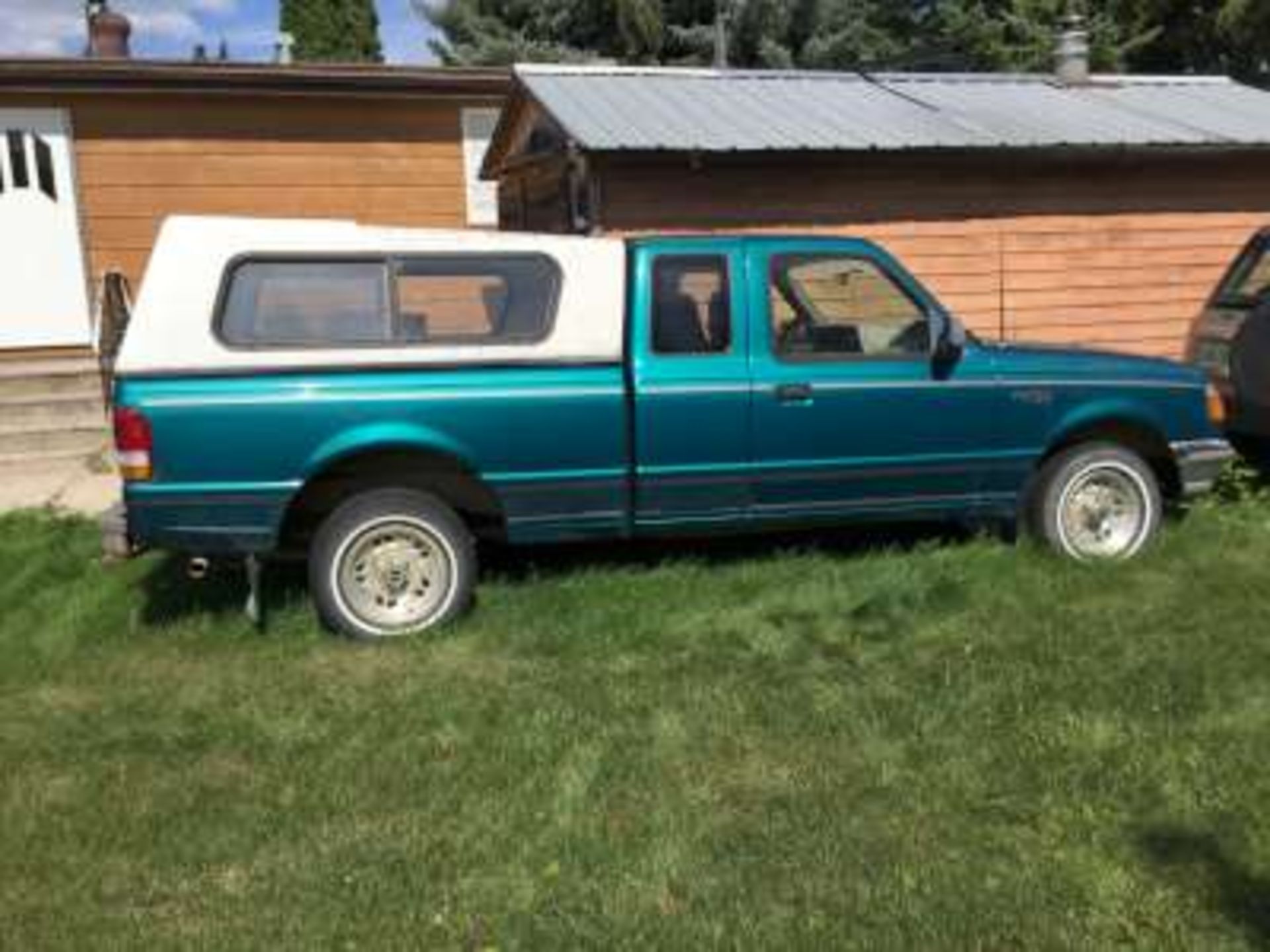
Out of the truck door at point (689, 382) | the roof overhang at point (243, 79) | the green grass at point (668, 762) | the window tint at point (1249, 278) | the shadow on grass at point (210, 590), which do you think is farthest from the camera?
the roof overhang at point (243, 79)

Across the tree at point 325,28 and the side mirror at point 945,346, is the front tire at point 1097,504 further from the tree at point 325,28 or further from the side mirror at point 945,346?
the tree at point 325,28

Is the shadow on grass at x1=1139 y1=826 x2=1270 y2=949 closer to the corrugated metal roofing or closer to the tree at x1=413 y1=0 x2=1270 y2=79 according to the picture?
the corrugated metal roofing

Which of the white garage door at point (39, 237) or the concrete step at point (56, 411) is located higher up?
the white garage door at point (39, 237)

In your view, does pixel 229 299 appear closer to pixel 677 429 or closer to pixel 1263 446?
pixel 677 429

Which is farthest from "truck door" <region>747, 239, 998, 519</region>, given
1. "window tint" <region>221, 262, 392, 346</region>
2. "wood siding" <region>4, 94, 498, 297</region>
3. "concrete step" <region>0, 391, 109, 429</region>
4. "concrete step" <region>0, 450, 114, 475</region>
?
"wood siding" <region>4, 94, 498, 297</region>

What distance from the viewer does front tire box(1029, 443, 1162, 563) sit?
6996 millimetres

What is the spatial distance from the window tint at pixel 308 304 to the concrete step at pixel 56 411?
5.95 meters

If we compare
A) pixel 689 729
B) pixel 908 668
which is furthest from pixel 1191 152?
pixel 689 729

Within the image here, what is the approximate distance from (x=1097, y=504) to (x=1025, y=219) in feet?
15.4

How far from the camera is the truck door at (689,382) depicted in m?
6.34

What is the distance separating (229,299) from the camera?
5.89m

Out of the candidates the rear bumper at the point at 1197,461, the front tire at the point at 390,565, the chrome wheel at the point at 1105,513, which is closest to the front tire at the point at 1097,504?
the chrome wheel at the point at 1105,513

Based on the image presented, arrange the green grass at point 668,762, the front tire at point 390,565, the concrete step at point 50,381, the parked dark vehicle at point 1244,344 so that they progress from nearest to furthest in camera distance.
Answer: the green grass at point 668,762, the front tire at point 390,565, the parked dark vehicle at point 1244,344, the concrete step at point 50,381

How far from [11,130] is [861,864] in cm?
1171
